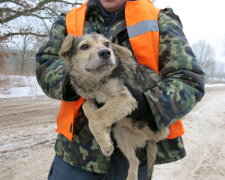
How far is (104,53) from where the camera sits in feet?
7.36

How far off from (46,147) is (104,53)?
3967mm

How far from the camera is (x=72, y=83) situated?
7.53 feet

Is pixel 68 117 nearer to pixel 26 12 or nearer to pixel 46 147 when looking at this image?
pixel 46 147

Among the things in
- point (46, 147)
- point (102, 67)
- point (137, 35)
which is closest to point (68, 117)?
point (102, 67)

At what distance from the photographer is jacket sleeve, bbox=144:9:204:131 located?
1.83 meters

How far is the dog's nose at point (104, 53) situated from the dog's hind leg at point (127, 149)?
687 mm

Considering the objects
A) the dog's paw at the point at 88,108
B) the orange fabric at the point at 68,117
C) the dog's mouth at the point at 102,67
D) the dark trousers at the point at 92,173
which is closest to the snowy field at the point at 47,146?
the dark trousers at the point at 92,173

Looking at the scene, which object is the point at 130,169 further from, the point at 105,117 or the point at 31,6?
the point at 31,6

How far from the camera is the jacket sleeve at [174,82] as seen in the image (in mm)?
1835

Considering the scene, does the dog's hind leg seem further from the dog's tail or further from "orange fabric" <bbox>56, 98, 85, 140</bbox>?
"orange fabric" <bbox>56, 98, 85, 140</bbox>

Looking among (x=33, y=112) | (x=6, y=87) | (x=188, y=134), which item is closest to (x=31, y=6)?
(x=6, y=87)

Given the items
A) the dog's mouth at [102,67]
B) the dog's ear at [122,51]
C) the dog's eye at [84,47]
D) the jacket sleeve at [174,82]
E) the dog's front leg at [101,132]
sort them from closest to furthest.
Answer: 1. the jacket sleeve at [174,82]
2. the dog's front leg at [101,132]
3. the dog's ear at [122,51]
4. the dog's mouth at [102,67]
5. the dog's eye at [84,47]

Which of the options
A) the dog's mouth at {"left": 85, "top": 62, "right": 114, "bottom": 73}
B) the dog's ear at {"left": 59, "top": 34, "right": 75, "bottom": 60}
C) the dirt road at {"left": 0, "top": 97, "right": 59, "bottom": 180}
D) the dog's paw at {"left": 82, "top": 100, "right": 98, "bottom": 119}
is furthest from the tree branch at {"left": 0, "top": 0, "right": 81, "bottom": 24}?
the dog's paw at {"left": 82, "top": 100, "right": 98, "bottom": 119}

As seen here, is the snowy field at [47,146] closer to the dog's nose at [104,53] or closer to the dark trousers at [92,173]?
the dark trousers at [92,173]
